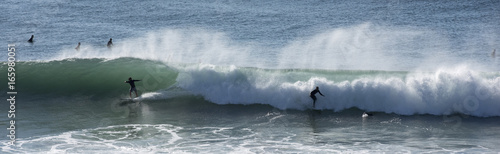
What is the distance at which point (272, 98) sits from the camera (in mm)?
19609

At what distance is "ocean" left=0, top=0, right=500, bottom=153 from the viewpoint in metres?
15.2

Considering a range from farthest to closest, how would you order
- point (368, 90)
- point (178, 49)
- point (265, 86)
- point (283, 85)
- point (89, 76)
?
1. point (178, 49)
2. point (89, 76)
3. point (265, 86)
4. point (283, 85)
5. point (368, 90)

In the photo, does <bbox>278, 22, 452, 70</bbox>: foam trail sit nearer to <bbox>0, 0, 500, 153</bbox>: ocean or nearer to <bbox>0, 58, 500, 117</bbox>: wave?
<bbox>0, 0, 500, 153</bbox>: ocean

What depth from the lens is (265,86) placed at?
65.9ft

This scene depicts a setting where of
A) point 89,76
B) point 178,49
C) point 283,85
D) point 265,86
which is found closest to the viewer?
point 283,85

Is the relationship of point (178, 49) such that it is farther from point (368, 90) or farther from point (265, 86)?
point (368, 90)

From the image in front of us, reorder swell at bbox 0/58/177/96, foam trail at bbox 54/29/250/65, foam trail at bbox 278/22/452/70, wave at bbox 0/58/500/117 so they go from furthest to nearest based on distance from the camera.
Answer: foam trail at bbox 54/29/250/65 < foam trail at bbox 278/22/452/70 < swell at bbox 0/58/177/96 < wave at bbox 0/58/500/117

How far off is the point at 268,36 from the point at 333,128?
55.8 feet

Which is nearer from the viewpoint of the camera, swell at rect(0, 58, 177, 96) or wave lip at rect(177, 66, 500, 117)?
wave lip at rect(177, 66, 500, 117)

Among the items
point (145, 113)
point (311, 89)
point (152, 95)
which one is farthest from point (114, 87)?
point (311, 89)

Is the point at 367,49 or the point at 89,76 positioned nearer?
the point at 89,76

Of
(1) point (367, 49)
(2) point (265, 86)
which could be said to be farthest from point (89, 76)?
(1) point (367, 49)

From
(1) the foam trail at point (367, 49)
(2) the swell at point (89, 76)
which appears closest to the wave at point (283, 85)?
(2) the swell at point (89, 76)

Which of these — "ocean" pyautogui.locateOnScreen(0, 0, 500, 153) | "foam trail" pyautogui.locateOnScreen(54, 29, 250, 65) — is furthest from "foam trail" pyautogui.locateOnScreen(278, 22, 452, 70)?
"foam trail" pyautogui.locateOnScreen(54, 29, 250, 65)
